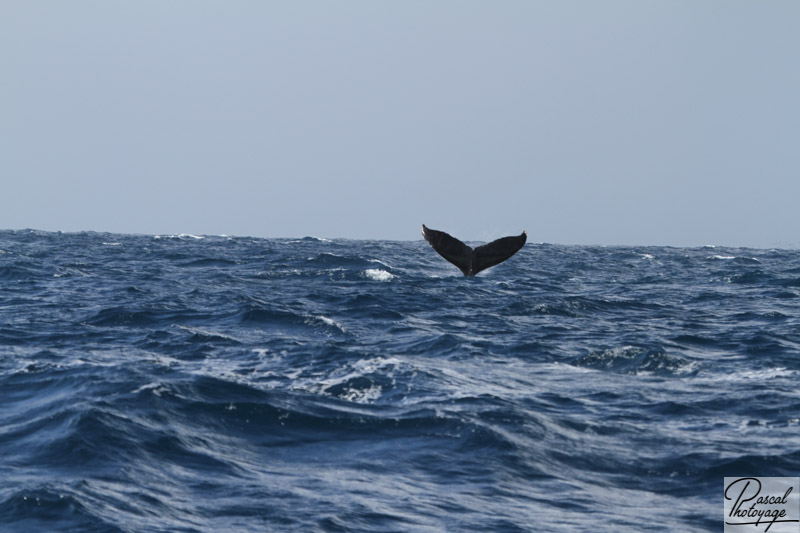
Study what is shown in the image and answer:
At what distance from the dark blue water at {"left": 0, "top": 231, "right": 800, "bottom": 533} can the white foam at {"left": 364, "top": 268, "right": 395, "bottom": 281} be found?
8.56 metres

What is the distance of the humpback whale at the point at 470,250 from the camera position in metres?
25.1

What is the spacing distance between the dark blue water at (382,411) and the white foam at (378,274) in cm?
856

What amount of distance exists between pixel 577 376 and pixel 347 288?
20578mm

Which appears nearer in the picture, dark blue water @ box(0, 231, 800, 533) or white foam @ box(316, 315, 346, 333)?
dark blue water @ box(0, 231, 800, 533)

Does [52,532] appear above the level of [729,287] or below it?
below

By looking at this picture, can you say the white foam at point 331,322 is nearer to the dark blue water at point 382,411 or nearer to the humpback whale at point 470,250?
the dark blue water at point 382,411

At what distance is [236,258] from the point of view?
199 ft

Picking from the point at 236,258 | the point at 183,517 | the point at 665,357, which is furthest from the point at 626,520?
the point at 236,258

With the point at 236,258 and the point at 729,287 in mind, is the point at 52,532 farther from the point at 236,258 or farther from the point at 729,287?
the point at 236,258

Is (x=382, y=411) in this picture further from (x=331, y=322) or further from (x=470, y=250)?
(x=331, y=322)

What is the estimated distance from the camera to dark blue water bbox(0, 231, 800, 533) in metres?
14.0

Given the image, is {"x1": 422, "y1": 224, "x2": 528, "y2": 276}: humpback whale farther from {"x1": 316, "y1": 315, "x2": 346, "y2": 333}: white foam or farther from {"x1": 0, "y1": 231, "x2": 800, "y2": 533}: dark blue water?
{"x1": 316, "y1": 315, "x2": 346, "y2": 333}: white foam

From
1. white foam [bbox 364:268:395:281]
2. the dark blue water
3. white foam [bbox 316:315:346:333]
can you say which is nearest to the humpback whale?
the dark blue water

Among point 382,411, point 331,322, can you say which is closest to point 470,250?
point 382,411
